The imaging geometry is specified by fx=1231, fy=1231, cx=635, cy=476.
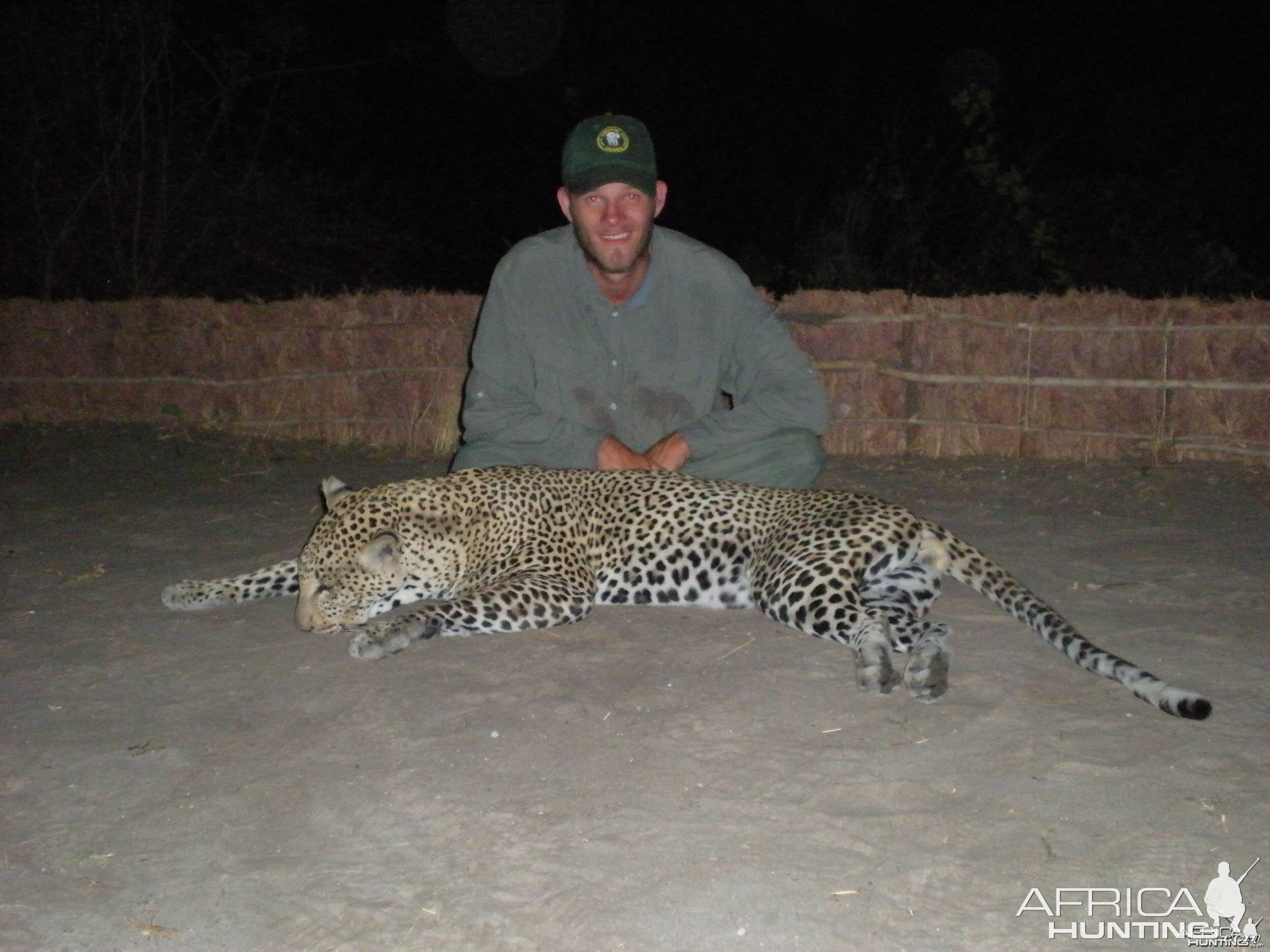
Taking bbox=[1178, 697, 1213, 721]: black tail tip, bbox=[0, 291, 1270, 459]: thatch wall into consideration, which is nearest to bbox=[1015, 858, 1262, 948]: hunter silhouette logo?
bbox=[1178, 697, 1213, 721]: black tail tip

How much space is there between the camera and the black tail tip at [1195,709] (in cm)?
317

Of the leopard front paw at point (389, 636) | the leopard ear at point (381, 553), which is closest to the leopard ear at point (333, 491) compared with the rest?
the leopard ear at point (381, 553)

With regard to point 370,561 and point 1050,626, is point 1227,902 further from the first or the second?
point 370,561

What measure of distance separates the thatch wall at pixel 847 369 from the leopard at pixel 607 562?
14.6 feet

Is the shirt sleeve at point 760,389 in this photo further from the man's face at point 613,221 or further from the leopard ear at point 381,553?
the leopard ear at point 381,553

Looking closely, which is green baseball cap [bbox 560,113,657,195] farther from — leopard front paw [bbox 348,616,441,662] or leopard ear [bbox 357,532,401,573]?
leopard front paw [bbox 348,616,441,662]

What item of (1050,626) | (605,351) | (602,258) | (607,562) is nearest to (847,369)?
(605,351)

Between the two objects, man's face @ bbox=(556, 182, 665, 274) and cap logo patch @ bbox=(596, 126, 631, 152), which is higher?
cap logo patch @ bbox=(596, 126, 631, 152)

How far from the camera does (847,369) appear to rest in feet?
30.1

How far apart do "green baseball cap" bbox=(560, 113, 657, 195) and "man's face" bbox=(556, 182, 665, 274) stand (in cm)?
4

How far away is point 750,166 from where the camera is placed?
21172 mm

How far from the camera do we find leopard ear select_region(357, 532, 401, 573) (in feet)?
13.8

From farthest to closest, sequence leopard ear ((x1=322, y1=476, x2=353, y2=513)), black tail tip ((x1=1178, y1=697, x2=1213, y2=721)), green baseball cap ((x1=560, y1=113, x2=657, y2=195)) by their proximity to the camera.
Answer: green baseball cap ((x1=560, y1=113, x2=657, y2=195)) < leopard ear ((x1=322, y1=476, x2=353, y2=513)) < black tail tip ((x1=1178, y1=697, x2=1213, y2=721))

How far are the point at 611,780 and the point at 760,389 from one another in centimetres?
261
